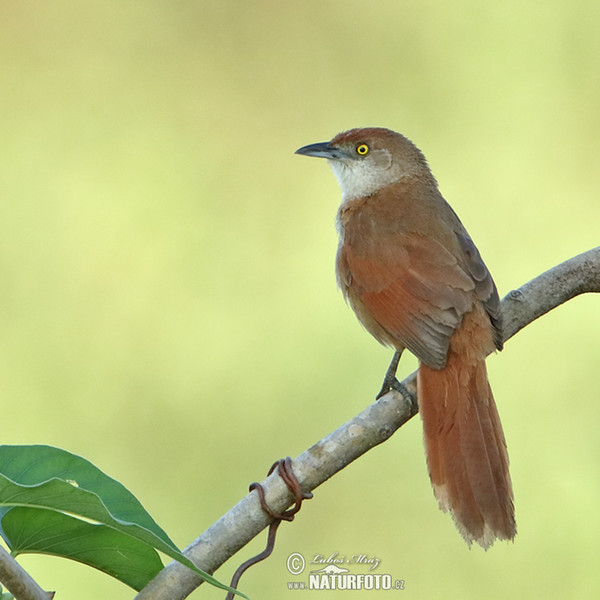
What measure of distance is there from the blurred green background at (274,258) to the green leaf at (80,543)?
298cm

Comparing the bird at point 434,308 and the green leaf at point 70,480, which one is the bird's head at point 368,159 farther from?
the green leaf at point 70,480

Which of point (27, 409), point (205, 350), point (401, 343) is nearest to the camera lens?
point (401, 343)

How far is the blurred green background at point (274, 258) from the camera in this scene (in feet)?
17.2

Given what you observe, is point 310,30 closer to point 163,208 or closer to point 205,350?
point 163,208

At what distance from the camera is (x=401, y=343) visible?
3.37 meters

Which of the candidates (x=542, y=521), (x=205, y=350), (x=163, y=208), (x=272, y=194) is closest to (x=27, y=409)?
(x=205, y=350)

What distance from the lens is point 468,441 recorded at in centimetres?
288

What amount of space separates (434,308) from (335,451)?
45.1 inches

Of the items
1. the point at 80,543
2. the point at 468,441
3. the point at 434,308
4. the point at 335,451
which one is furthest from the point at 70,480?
the point at 434,308

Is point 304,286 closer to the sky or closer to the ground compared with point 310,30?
closer to the ground

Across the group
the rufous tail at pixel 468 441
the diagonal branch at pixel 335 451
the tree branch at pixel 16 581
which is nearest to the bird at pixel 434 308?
the rufous tail at pixel 468 441

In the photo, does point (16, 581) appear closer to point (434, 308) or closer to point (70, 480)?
point (70, 480)

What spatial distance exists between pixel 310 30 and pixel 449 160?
1714mm

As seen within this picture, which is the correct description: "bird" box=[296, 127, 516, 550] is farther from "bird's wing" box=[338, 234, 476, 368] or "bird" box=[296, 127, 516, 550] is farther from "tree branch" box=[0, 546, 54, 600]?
"tree branch" box=[0, 546, 54, 600]
